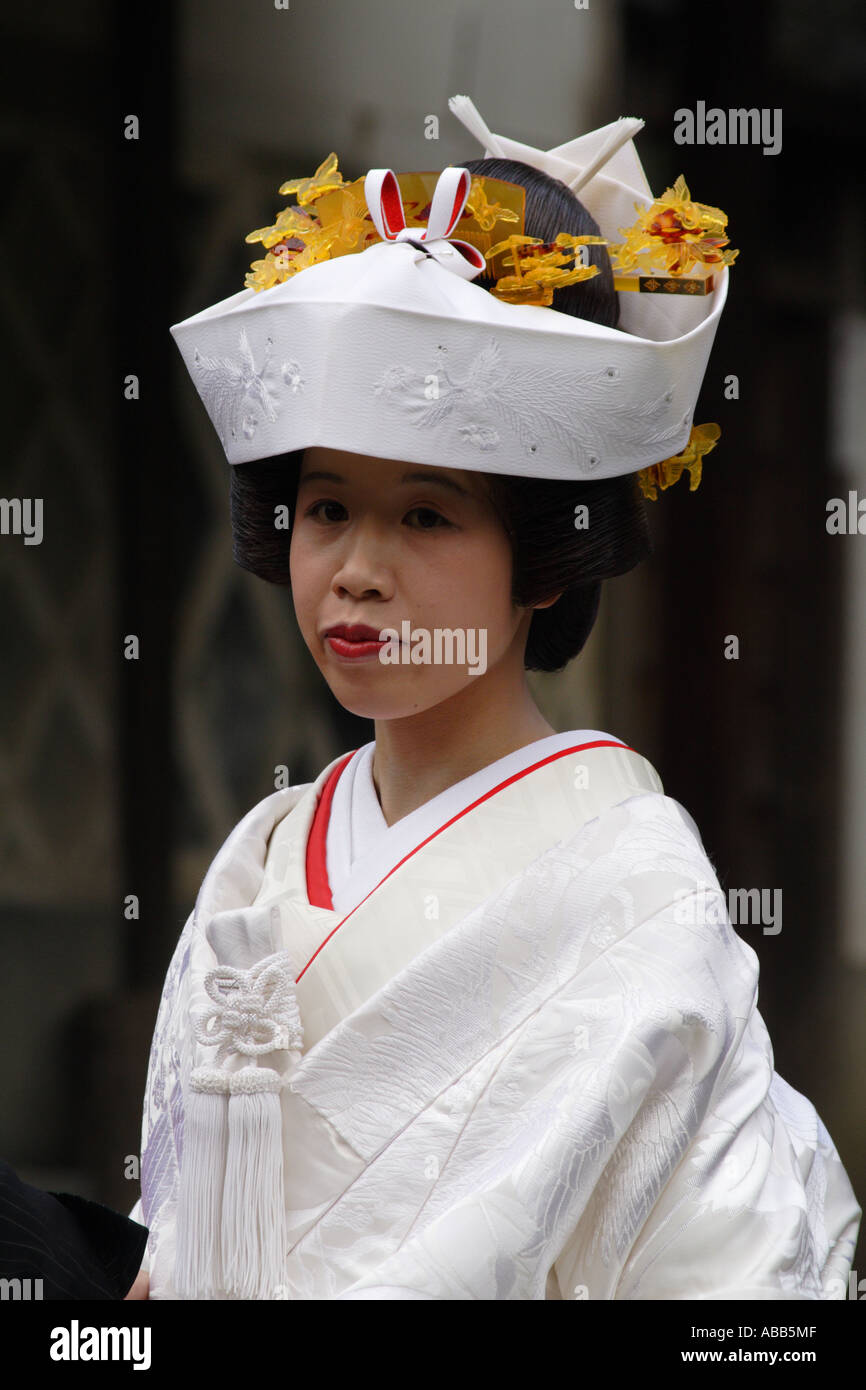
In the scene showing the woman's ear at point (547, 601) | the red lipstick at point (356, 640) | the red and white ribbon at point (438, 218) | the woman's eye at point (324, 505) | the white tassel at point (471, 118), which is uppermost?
the white tassel at point (471, 118)

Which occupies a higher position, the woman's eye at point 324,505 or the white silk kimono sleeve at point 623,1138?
the woman's eye at point 324,505

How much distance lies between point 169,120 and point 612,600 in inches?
47.1

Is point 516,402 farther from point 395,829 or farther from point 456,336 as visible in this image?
point 395,829

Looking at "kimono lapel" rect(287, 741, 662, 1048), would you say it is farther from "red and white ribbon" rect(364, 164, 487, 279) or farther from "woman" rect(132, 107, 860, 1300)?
"red and white ribbon" rect(364, 164, 487, 279)

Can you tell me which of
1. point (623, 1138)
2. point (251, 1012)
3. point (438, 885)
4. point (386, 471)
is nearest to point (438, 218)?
point (386, 471)

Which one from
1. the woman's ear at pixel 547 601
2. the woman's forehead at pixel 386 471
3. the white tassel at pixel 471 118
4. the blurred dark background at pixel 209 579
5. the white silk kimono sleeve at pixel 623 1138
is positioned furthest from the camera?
the blurred dark background at pixel 209 579

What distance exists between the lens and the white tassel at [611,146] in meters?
1.69

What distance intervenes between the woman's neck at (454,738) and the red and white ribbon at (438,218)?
17.2 inches

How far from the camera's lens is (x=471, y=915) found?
1517 millimetres

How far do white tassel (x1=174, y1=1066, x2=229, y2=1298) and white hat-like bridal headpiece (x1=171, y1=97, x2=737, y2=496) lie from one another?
2.07ft

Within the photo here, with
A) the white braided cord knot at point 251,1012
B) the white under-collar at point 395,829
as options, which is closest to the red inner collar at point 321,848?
the white under-collar at point 395,829

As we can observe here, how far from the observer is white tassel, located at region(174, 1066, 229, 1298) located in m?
1.49

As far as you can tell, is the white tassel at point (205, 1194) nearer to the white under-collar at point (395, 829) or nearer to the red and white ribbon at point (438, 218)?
the white under-collar at point (395, 829)

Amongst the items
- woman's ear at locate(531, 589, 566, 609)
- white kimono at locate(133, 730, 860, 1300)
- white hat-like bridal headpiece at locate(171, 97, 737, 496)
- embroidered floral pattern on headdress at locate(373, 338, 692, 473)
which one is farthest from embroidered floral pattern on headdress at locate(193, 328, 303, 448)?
white kimono at locate(133, 730, 860, 1300)
